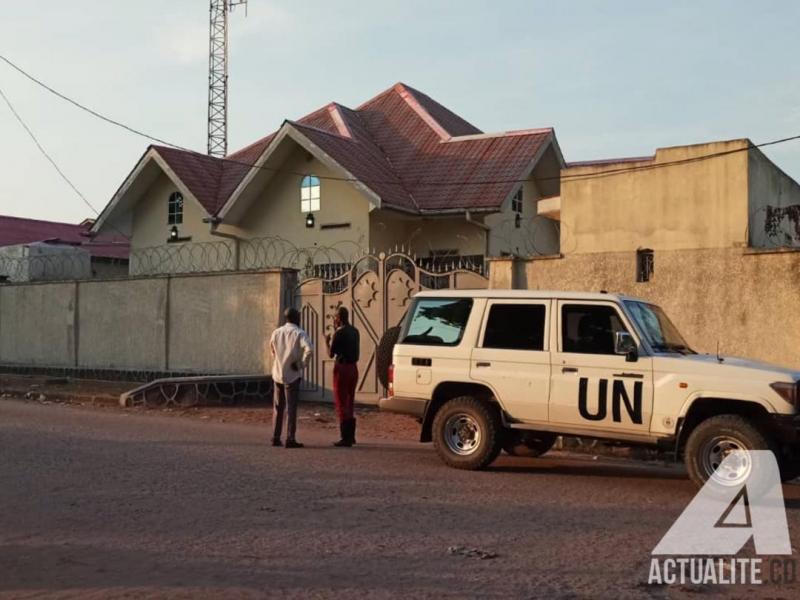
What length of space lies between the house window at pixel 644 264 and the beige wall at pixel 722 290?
0.28 feet

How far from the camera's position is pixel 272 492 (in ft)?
26.1

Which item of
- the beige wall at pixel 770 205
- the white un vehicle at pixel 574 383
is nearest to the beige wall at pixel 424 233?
the beige wall at pixel 770 205

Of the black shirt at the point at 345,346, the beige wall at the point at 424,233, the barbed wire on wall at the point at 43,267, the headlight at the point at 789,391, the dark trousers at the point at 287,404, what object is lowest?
the dark trousers at the point at 287,404

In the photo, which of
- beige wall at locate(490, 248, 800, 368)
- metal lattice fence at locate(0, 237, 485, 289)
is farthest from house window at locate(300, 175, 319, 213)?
beige wall at locate(490, 248, 800, 368)

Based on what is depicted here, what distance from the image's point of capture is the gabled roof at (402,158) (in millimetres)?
21719

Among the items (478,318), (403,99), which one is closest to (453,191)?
(403,99)

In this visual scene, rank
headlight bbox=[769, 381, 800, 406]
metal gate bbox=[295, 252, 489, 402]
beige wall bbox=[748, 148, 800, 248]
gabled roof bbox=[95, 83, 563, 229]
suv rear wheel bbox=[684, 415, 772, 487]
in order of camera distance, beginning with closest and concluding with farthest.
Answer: headlight bbox=[769, 381, 800, 406] → suv rear wheel bbox=[684, 415, 772, 487] → beige wall bbox=[748, 148, 800, 248] → metal gate bbox=[295, 252, 489, 402] → gabled roof bbox=[95, 83, 563, 229]

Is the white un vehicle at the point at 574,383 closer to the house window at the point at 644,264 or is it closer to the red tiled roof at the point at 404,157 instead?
the house window at the point at 644,264

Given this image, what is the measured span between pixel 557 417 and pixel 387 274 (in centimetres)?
673

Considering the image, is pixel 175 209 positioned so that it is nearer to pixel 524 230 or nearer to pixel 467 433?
pixel 524 230

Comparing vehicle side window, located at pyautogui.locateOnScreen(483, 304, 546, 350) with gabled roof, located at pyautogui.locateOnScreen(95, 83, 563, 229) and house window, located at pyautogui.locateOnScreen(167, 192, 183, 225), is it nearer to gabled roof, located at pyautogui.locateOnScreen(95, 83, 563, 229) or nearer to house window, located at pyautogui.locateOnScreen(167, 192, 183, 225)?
gabled roof, located at pyautogui.locateOnScreen(95, 83, 563, 229)

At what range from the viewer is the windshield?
8.90 metres

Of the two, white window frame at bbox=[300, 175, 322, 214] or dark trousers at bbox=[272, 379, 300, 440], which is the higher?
white window frame at bbox=[300, 175, 322, 214]

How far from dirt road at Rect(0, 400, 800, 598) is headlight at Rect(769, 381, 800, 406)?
0.99 meters
